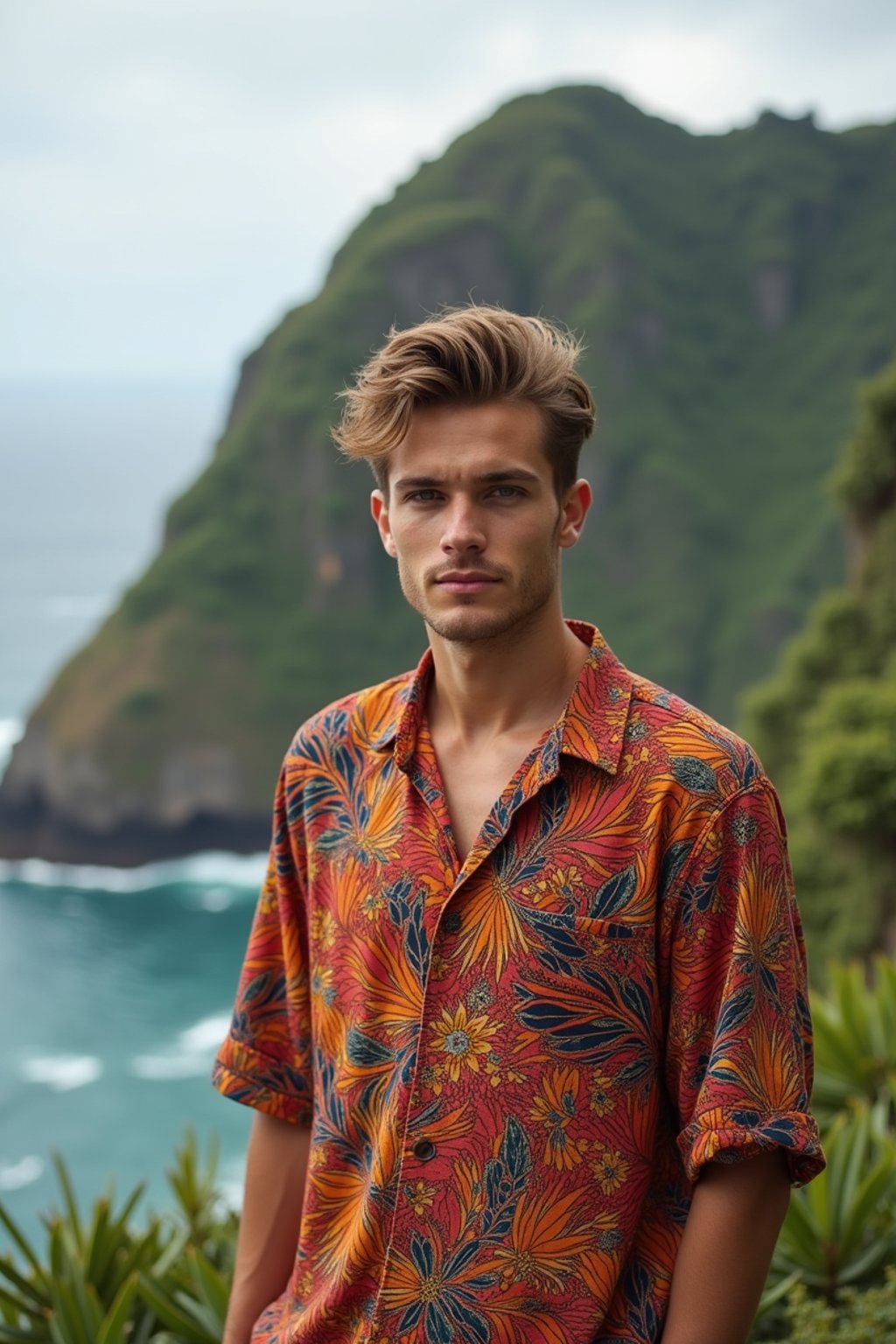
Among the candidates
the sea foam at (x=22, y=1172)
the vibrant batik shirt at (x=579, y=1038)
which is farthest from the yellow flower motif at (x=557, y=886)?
the sea foam at (x=22, y=1172)

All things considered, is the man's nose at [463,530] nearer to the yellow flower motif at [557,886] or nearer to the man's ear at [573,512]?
the man's ear at [573,512]

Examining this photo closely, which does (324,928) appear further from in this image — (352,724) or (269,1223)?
(269,1223)

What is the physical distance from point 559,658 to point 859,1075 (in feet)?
10.4

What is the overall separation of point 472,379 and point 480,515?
165mm

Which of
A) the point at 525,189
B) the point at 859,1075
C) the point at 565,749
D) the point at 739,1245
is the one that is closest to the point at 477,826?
the point at 565,749

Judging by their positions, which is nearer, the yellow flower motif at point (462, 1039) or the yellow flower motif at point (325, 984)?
the yellow flower motif at point (462, 1039)

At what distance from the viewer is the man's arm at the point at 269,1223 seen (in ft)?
6.47

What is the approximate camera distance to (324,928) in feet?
6.20

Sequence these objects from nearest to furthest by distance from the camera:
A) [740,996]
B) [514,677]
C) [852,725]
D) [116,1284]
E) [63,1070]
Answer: [740,996], [514,677], [116,1284], [852,725], [63,1070]

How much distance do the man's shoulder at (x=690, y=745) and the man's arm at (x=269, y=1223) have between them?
2.56ft

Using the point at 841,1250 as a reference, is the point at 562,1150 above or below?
above

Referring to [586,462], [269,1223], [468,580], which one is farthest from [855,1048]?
[586,462]

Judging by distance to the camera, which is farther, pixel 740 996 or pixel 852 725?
pixel 852 725

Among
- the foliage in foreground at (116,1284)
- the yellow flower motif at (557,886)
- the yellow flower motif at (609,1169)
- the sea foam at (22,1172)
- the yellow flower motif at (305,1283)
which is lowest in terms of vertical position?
the sea foam at (22,1172)
